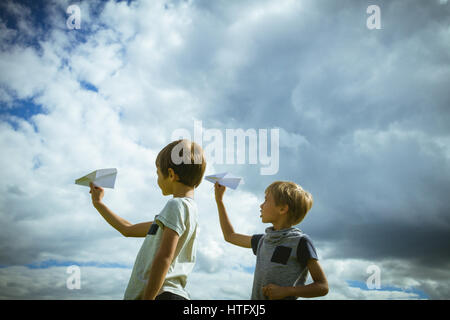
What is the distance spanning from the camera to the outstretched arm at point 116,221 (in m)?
4.09

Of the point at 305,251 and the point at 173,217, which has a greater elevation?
the point at 173,217

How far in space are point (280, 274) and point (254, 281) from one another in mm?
403

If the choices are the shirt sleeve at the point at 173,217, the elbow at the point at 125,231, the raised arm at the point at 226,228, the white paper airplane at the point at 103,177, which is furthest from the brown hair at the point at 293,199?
the white paper airplane at the point at 103,177

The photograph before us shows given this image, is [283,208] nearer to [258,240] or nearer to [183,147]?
[258,240]

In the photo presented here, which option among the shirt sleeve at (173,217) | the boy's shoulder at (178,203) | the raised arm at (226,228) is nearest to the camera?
the shirt sleeve at (173,217)

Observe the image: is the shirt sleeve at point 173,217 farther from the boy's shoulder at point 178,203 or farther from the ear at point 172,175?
the ear at point 172,175

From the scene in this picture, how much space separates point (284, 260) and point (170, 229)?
1.53 meters

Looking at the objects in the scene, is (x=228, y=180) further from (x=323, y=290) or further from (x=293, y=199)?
(x=323, y=290)

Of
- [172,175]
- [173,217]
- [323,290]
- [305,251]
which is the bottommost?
[323,290]

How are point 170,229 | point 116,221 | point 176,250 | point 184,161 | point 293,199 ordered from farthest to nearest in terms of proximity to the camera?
point 293,199
point 116,221
point 184,161
point 176,250
point 170,229

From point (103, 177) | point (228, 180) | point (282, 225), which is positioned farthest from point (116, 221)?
point (282, 225)

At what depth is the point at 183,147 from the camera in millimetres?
3912

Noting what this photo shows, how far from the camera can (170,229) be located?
10.8ft

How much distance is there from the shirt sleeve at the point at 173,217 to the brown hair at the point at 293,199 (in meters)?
1.44
